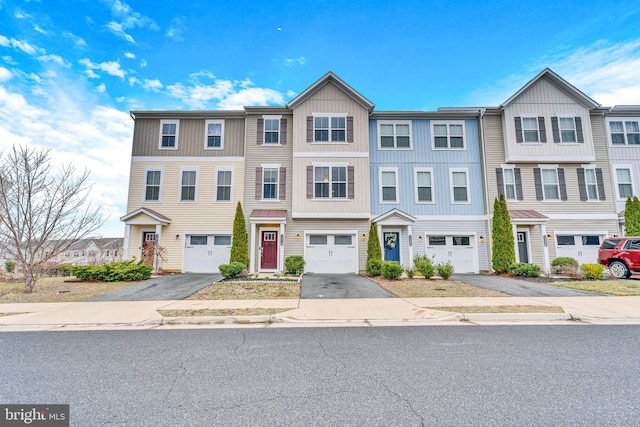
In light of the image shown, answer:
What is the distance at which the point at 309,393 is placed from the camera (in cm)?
331

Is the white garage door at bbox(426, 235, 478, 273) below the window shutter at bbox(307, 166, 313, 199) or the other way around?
below

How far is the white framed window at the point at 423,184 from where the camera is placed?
55.0 ft

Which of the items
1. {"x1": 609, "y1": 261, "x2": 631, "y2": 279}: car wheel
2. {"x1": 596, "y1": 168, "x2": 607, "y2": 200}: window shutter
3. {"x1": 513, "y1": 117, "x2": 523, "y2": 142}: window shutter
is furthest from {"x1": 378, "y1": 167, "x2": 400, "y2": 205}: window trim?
{"x1": 596, "y1": 168, "x2": 607, "y2": 200}: window shutter

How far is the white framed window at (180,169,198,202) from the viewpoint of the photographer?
55.2 ft

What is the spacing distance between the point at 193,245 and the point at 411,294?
39.6 feet

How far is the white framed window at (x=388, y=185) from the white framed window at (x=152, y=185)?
12.5 metres

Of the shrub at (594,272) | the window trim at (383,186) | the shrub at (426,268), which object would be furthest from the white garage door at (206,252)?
the shrub at (594,272)

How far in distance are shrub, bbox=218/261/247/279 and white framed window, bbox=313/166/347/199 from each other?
5391 mm

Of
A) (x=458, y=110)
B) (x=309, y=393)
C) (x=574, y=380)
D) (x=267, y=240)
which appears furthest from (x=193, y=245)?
(x=458, y=110)

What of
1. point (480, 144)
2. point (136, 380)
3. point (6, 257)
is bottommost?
point (136, 380)

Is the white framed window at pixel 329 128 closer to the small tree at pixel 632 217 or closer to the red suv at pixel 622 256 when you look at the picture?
the red suv at pixel 622 256

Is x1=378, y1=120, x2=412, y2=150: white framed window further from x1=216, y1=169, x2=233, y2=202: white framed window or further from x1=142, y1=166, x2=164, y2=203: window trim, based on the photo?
x1=142, y1=166, x2=164, y2=203: window trim

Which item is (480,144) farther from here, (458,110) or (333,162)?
(333,162)

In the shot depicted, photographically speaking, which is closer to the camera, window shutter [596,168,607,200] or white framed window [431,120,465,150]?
window shutter [596,168,607,200]
